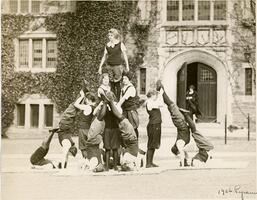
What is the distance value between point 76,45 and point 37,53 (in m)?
1.33

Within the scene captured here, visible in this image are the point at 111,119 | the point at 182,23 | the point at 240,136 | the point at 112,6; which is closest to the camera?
the point at 111,119

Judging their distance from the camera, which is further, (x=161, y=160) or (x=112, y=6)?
(x=112, y=6)

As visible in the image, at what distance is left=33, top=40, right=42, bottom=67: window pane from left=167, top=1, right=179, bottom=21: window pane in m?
2.47

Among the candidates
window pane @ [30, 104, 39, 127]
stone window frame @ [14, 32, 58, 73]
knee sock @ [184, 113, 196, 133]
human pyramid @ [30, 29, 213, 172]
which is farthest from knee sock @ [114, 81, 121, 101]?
window pane @ [30, 104, 39, 127]

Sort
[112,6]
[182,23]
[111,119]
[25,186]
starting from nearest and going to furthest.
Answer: [25,186] < [111,119] < [182,23] < [112,6]

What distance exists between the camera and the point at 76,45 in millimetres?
10602

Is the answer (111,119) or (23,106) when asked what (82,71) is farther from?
(111,119)

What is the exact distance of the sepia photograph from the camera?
7.17m

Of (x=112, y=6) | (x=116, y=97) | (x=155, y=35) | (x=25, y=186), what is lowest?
(x=25, y=186)

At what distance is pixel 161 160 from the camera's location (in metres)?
A: 8.12

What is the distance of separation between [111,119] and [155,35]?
2.65m

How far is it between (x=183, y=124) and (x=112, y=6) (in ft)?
12.0

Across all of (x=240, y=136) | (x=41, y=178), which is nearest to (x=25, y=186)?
(x=41, y=178)

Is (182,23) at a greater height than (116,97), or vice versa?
(182,23)
